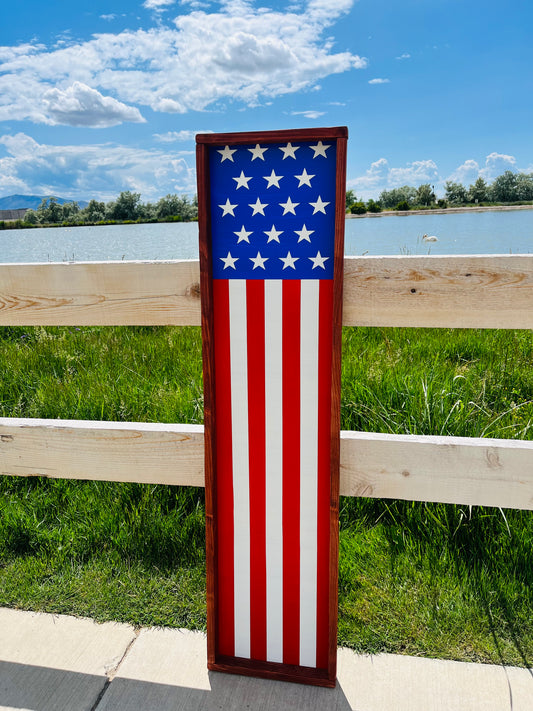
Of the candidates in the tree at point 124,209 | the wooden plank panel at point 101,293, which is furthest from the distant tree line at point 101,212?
the wooden plank panel at point 101,293

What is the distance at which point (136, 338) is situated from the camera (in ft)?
15.8

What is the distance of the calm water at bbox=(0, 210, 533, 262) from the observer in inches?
158

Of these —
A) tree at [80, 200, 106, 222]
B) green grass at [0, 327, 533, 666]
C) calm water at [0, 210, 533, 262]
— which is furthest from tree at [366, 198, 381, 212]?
green grass at [0, 327, 533, 666]

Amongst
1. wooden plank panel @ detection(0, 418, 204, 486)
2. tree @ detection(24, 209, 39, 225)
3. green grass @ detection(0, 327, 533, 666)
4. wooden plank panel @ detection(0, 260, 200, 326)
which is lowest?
green grass @ detection(0, 327, 533, 666)

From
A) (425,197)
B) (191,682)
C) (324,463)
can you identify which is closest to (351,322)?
(324,463)

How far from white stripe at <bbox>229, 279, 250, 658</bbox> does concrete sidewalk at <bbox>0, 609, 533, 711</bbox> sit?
0.65ft

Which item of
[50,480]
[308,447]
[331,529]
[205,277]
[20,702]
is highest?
[205,277]

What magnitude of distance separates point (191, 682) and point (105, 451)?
0.87 meters

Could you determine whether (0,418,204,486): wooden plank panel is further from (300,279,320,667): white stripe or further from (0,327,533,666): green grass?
(0,327,533,666): green grass

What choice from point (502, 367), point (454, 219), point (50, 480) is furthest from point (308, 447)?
point (454, 219)

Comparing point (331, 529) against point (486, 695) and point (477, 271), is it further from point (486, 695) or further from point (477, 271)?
point (477, 271)

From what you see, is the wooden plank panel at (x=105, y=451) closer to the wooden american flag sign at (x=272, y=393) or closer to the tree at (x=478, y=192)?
the wooden american flag sign at (x=272, y=393)

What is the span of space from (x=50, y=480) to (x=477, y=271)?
2449 mm

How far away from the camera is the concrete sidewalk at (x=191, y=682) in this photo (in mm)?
1814
